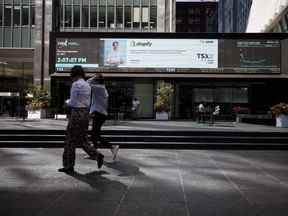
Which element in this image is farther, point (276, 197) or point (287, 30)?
point (287, 30)

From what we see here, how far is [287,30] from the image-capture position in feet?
108

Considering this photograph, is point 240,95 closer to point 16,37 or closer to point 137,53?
point 137,53

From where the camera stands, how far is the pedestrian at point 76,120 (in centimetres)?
716

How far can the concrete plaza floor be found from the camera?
16.2ft

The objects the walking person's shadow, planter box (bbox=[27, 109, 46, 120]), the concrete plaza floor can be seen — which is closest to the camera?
the concrete plaza floor

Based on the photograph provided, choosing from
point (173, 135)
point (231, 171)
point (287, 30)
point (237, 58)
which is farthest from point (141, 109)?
point (231, 171)

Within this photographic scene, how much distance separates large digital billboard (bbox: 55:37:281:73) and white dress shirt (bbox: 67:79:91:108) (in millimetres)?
22984

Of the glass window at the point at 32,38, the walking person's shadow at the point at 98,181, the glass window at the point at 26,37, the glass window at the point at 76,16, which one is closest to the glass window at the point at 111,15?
the glass window at the point at 76,16

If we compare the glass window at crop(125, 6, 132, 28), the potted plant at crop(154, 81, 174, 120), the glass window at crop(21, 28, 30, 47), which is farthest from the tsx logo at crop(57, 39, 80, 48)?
the glass window at crop(125, 6, 132, 28)

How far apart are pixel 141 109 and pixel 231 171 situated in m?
25.1

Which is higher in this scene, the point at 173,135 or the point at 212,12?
the point at 212,12

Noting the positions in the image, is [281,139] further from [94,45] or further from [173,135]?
[94,45]

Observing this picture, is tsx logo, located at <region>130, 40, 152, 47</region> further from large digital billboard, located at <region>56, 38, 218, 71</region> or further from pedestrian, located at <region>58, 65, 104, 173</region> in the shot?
pedestrian, located at <region>58, 65, 104, 173</region>

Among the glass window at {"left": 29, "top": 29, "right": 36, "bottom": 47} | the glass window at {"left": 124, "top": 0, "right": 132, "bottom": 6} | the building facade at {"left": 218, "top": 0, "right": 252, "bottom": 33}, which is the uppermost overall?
the building facade at {"left": 218, "top": 0, "right": 252, "bottom": 33}
